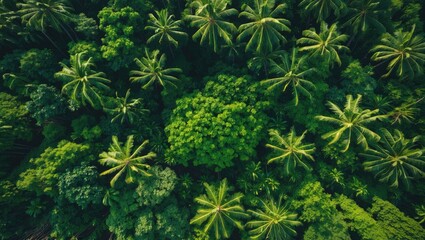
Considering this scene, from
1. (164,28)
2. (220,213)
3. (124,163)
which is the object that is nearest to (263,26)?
(164,28)

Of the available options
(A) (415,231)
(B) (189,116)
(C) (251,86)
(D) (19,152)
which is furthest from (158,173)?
(A) (415,231)

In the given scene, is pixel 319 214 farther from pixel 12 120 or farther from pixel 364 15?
pixel 12 120

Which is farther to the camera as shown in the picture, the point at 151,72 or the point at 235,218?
the point at 151,72

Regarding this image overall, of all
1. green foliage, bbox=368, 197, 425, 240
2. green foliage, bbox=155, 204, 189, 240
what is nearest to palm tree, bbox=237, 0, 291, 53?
green foliage, bbox=155, 204, 189, 240

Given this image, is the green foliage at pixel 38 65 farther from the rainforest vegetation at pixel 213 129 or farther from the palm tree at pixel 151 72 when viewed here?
the palm tree at pixel 151 72

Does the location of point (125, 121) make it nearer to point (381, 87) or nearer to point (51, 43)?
point (51, 43)

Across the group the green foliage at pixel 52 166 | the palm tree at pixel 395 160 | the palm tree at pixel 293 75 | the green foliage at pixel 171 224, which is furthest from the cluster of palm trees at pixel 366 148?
the green foliage at pixel 52 166

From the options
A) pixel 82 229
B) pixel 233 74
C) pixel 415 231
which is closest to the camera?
pixel 415 231
